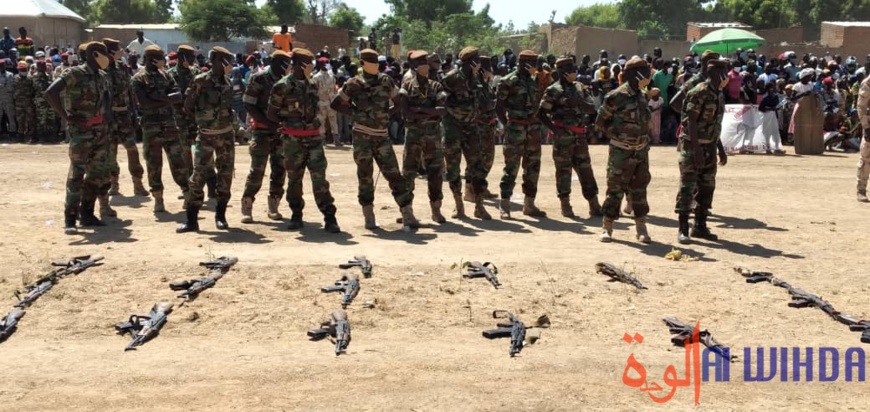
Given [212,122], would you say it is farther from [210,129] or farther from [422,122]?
[422,122]

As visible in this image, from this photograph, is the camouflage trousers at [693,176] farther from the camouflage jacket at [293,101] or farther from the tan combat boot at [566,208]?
the camouflage jacket at [293,101]

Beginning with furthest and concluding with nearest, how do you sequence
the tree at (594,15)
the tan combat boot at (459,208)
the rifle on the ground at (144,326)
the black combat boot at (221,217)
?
the tree at (594,15) → the tan combat boot at (459,208) → the black combat boot at (221,217) → the rifle on the ground at (144,326)

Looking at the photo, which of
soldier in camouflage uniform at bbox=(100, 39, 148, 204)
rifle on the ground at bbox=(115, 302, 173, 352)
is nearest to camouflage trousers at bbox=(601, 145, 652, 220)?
rifle on the ground at bbox=(115, 302, 173, 352)

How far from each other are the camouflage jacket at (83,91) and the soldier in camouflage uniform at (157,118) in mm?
777

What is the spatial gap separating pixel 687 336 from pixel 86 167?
7.08 m

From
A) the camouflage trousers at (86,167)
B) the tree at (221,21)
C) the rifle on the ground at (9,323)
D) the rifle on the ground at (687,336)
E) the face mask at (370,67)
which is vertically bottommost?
the rifle on the ground at (9,323)

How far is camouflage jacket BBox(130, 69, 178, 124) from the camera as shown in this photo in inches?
453

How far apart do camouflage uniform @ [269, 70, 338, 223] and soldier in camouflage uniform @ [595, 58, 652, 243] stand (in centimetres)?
309

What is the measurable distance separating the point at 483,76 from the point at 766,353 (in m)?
6.00

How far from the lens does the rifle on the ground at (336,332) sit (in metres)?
6.81

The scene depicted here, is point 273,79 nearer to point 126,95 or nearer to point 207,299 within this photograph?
point 126,95

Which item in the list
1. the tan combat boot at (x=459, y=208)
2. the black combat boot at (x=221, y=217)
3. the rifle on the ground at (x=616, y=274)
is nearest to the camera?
the rifle on the ground at (x=616, y=274)

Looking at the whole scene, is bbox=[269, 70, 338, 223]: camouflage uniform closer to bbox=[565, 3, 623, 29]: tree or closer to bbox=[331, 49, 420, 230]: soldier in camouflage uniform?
bbox=[331, 49, 420, 230]: soldier in camouflage uniform

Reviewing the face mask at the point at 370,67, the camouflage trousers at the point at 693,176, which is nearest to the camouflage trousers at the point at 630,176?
the camouflage trousers at the point at 693,176
